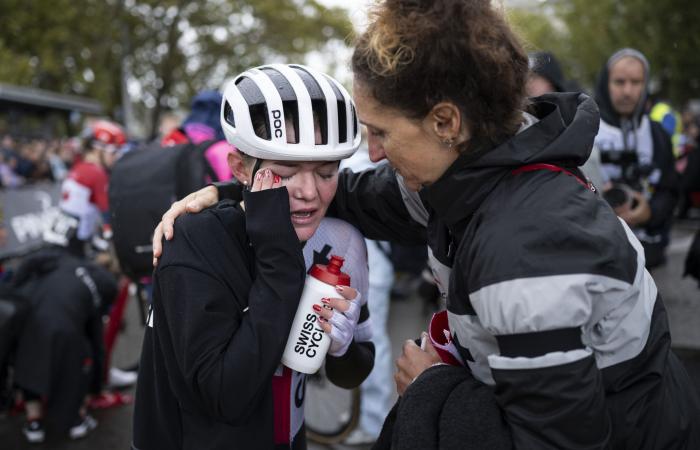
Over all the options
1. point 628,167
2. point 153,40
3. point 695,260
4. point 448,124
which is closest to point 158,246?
point 448,124

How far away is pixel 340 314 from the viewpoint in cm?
184

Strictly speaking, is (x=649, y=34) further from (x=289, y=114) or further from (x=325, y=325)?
(x=325, y=325)

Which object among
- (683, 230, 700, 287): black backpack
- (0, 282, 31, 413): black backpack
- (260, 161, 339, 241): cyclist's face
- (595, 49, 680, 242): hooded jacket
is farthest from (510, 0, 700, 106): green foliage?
(260, 161, 339, 241): cyclist's face

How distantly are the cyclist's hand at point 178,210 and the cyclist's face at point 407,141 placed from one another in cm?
61

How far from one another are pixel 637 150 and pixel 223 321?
3.47 m

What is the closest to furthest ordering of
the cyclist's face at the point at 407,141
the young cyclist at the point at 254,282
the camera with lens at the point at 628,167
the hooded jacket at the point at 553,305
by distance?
the hooded jacket at the point at 553,305, the cyclist's face at the point at 407,141, the young cyclist at the point at 254,282, the camera with lens at the point at 628,167

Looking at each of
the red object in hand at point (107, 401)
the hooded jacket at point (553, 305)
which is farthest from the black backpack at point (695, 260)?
the red object in hand at point (107, 401)

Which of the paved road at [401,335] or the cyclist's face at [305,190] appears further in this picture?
the paved road at [401,335]

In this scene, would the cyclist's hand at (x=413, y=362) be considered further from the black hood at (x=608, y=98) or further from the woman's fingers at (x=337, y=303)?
the black hood at (x=608, y=98)

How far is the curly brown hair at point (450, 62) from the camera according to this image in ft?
4.84

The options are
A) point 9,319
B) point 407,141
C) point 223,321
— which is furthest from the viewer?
point 9,319

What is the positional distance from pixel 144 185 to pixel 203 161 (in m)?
0.34

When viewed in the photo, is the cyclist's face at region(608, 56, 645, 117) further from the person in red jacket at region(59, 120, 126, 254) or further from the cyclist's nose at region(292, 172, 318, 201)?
the person in red jacket at region(59, 120, 126, 254)

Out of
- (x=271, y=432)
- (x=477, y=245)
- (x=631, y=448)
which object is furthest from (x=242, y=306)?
(x=631, y=448)
